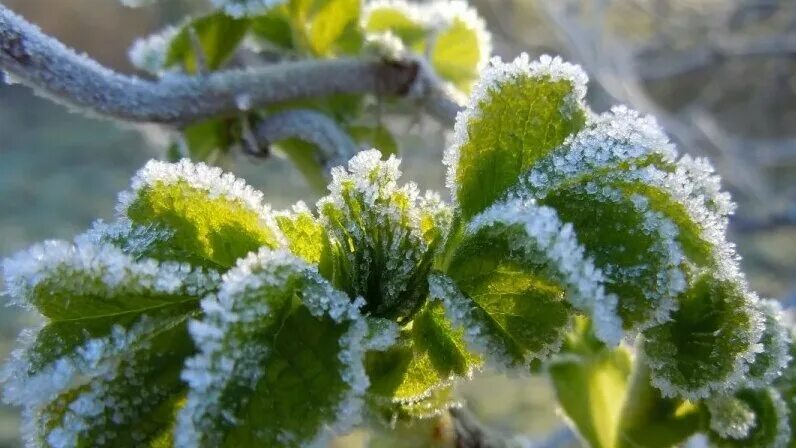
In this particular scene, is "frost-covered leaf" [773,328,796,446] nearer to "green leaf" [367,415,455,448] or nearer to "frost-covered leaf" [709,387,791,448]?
"frost-covered leaf" [709,387,791,448]

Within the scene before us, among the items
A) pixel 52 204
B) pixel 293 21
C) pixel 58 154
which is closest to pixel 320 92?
pixel 293 21

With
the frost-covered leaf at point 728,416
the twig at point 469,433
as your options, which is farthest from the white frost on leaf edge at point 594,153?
the twig at point 469,433

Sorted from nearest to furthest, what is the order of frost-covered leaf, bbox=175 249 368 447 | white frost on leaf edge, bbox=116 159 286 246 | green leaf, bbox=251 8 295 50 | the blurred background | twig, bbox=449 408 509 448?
frost-covered leaf, bbox=175 249 368 447, white frost on leaf edge, bbox=116 159 286 246, twig, bbox=449 408 509 448, green leaf, bbox=251 8 295 50, the blurred background

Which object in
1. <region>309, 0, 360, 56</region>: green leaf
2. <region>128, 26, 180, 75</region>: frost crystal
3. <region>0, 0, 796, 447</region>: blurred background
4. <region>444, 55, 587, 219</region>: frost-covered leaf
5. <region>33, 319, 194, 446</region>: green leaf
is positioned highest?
<region>0, 0, 796, 447</region>: blurred background

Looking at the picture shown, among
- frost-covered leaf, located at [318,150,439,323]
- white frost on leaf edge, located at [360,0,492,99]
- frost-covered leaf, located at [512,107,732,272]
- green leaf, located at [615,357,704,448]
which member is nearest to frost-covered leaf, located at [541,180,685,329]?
frost-covered leaf, located at [512,107,732,272]

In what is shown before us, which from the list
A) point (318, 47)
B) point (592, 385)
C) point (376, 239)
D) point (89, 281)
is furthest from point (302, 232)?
point (318, 47)

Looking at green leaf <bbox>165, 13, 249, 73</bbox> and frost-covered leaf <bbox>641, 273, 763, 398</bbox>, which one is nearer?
frost-covered leaf <bbox>641, 273, 763, 398</bbox>

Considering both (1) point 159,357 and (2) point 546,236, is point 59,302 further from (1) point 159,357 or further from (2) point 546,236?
(2) point 546,236
